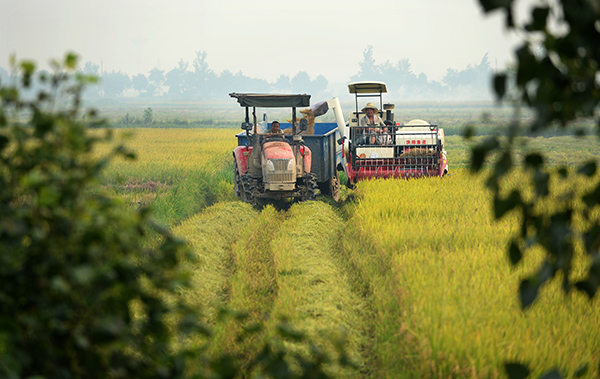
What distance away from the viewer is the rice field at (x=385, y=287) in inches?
153

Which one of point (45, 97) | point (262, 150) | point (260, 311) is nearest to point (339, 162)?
point (262, 150)

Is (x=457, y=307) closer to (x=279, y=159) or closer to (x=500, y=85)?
(x=500, y=85)

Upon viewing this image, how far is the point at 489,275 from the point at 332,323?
1544mm

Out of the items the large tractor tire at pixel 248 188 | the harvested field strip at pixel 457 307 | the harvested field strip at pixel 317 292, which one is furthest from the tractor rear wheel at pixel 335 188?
the harvested field strip at pixel 457 307

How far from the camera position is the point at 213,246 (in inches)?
313

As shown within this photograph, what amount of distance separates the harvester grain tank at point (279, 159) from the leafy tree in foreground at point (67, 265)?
8.45m

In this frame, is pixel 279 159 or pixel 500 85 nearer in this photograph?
pixel 500 85

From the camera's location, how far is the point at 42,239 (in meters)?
1.70

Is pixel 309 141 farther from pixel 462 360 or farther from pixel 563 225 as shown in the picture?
pixel 563 225

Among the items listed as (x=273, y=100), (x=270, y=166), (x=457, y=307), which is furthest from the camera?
(x=273, y=100)

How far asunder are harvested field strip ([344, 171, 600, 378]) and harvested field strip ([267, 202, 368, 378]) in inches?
9.0

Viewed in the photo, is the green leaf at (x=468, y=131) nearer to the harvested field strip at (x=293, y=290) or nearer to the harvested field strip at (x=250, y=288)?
the harvested field strip at (x=293, y=290)

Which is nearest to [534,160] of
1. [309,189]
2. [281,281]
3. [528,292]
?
[528,292]

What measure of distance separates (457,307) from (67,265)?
11.5ft
